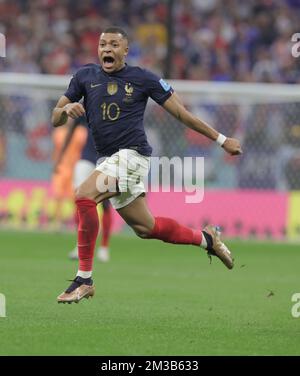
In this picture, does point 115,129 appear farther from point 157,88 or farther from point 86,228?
point 86,228

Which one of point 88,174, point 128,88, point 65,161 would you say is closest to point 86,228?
point 128,88

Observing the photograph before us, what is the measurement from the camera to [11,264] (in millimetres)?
13117

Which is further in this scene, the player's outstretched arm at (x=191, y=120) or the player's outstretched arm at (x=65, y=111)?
the player's outstretched arm at (x=191, y=120)

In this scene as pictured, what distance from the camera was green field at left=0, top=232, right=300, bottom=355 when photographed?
716 cm

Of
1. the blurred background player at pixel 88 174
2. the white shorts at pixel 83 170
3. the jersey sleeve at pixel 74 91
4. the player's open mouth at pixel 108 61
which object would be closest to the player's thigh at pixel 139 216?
the jersey sleeve at pixel 74 91

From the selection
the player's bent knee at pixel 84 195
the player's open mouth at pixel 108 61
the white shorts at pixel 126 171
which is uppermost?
the player's open mouth at pixel 108 61

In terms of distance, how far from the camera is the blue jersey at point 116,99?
349 inches

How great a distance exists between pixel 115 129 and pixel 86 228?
0.88m

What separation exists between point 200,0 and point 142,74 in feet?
45.1

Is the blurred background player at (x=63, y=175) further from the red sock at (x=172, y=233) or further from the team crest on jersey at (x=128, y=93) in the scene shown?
the team crest on jersey at (x=128, y=93)

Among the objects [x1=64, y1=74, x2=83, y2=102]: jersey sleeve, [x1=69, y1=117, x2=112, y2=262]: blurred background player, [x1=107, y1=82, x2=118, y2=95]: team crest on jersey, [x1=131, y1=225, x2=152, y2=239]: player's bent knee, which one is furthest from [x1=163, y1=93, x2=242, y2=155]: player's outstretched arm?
[x1=69, y1=117, x2=112, y2=262]: blurred background player

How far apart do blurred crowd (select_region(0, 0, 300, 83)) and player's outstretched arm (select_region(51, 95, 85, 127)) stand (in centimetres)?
1075

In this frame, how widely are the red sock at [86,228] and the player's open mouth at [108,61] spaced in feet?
3.77
